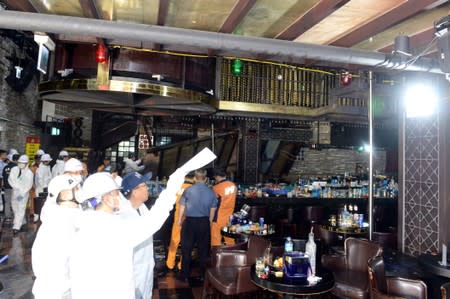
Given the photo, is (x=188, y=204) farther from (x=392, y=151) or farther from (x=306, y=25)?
(x=392, y=151)

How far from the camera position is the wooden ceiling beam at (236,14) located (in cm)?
286

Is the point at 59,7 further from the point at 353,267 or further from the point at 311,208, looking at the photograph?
the point at 311,208

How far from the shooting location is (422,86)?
491 cm

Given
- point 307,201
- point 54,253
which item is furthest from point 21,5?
point 307,201

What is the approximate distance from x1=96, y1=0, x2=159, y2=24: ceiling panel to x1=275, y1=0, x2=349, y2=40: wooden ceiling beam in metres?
1.35

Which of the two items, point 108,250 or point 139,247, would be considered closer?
point 108,250

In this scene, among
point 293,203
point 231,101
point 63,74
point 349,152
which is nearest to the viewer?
point 63,74

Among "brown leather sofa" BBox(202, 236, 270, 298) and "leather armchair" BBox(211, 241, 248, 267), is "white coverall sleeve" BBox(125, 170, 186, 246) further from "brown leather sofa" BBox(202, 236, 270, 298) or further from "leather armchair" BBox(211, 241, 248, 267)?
"leather armchair" BBox(211, 241, 248, 267)

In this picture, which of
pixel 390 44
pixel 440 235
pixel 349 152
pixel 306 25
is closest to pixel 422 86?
pixel 390 44

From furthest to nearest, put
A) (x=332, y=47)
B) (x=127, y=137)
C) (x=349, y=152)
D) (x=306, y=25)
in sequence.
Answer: (x=349, y=152) → (x=127, y=137) → (x=332, y=47) → (x=306, y=25)

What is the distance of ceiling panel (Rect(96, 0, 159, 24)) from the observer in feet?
10.2

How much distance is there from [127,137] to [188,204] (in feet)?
25.9

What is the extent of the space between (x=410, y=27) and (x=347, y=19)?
88 cm

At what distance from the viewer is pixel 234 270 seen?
12.7 ft
